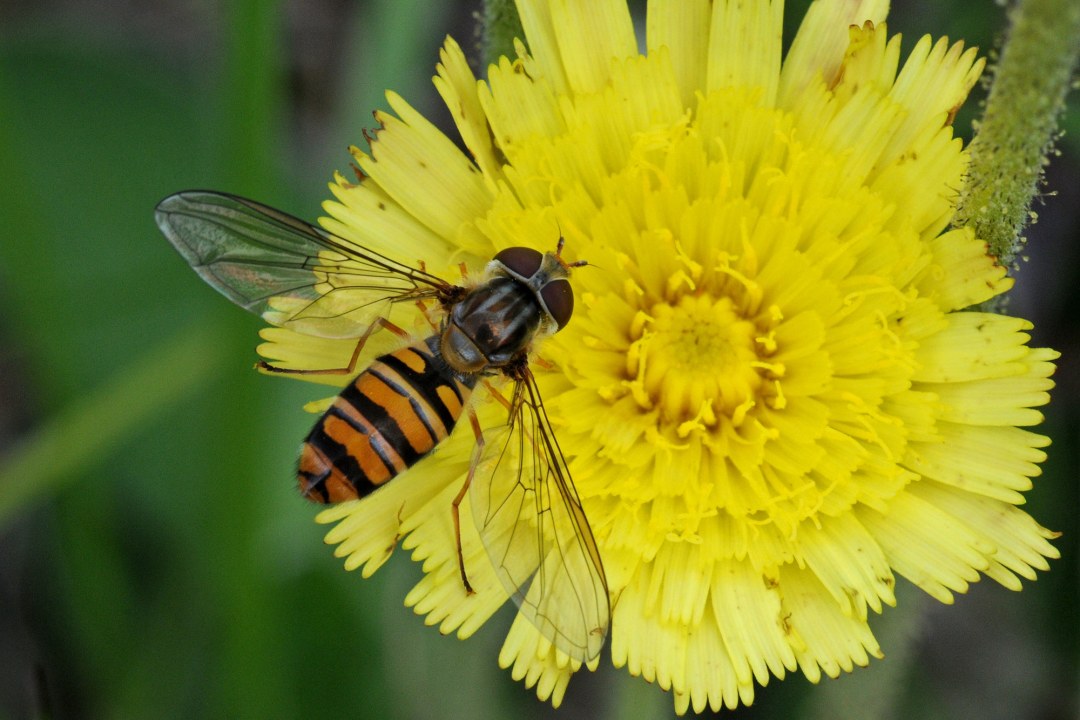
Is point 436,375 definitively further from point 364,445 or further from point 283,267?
point 283,267

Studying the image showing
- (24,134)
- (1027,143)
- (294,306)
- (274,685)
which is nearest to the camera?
(1027,143)

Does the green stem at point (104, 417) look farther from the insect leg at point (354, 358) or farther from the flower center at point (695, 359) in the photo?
the flower center at point (695, 359)

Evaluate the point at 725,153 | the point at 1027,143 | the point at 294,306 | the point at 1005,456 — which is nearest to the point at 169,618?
the point at 294,306

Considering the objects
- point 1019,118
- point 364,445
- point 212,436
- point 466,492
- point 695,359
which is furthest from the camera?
point 212,436

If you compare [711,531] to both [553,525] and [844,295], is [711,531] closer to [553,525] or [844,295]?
[553,525]

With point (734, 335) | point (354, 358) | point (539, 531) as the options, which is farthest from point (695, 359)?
point (354, 358)

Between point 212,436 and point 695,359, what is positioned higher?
point 212,436
